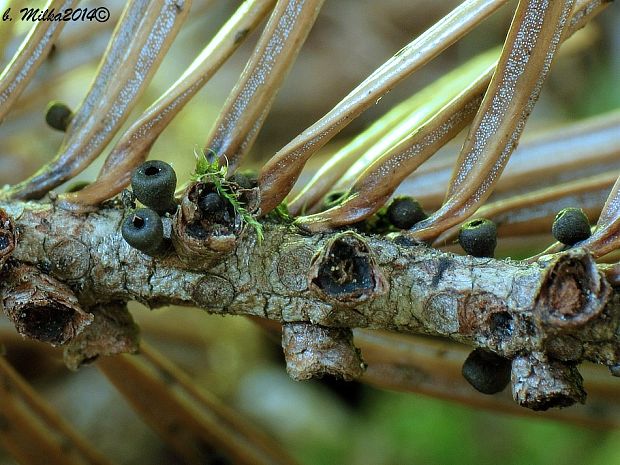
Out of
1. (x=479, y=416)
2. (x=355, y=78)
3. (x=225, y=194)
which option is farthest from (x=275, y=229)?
(x=355, y=78)

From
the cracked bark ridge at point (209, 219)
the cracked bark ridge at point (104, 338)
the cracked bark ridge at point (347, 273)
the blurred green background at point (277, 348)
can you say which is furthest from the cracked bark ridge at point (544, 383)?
the blurred green background at point (277, 348)

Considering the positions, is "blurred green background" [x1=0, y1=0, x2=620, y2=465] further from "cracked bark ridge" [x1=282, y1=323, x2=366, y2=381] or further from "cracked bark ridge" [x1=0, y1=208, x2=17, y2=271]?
"cracked bark ridge" [x1=282, y1=323, x2=366, y2=381]

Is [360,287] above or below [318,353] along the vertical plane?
A: above

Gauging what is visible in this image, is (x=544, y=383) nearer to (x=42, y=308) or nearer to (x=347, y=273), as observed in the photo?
(x=347, y=273)

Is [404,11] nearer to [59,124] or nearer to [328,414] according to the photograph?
[328,414]

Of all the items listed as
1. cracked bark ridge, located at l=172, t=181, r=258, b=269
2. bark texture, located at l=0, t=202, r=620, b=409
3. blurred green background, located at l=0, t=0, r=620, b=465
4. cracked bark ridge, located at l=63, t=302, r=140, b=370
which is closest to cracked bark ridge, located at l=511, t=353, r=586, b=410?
bark texture, located at l=0, t=202, r=620, b=409

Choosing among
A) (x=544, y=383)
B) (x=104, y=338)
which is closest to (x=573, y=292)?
(x=544, y=383)
